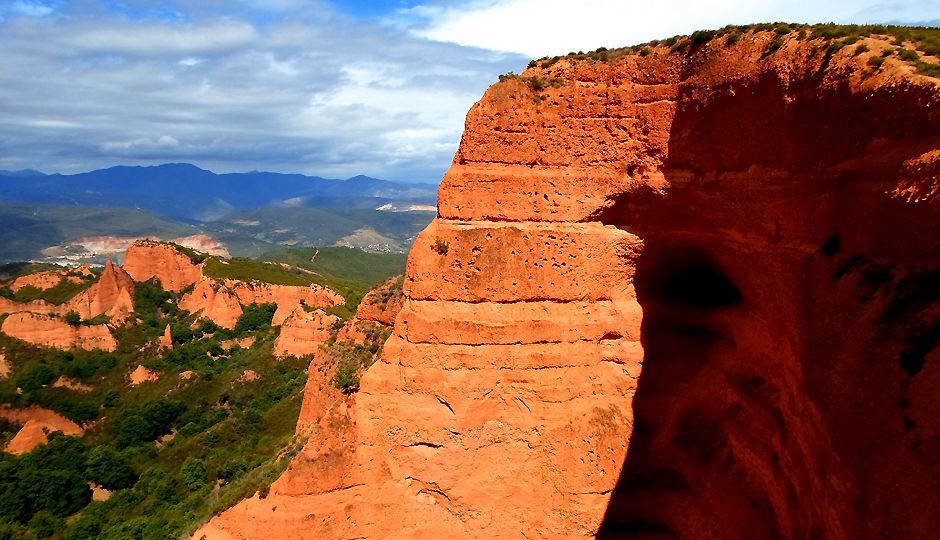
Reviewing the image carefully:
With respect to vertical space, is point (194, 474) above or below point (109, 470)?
above

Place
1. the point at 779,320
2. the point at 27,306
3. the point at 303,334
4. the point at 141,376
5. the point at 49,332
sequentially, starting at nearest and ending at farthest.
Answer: the point at 779,320 < the point at 303,334 < the point at 141,376 < the point at 49,332 < the point at 27,306

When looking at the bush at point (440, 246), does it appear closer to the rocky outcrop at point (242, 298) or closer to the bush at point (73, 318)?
the rocky outcrop at point (242, 298)

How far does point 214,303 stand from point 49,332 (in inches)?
657

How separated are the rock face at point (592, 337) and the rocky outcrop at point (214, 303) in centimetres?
→ 5527

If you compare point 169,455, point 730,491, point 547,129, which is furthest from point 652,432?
point 169,455

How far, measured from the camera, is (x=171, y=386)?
5109 cm

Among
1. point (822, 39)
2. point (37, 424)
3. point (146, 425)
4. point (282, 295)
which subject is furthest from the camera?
point (282, 295)

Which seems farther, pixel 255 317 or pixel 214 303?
pixel 214 303

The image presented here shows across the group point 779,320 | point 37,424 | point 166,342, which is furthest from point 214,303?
point 779,320

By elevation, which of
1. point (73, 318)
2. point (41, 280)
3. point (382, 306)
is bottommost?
point (73, 318)

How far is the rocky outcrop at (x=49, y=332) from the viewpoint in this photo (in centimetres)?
5516

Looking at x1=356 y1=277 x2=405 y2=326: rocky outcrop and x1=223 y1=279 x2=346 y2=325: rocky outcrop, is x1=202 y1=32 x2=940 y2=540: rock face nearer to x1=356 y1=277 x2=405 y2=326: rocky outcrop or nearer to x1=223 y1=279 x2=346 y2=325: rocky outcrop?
x1=356 y1=277 x2=405 y2=326: rocky outcrop

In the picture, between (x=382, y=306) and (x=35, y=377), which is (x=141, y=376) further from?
(x=382, y=306)

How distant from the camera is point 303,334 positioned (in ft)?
161
